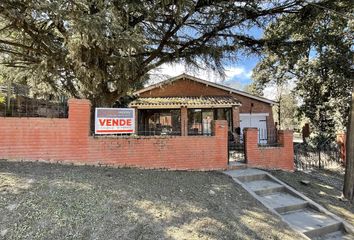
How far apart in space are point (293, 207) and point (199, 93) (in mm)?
14272

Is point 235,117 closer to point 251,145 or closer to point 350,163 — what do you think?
point 251,145

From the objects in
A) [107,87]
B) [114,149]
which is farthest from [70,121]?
[107,87]

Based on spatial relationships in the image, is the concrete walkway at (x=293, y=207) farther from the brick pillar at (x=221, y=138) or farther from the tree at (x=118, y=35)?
the tree at (x=118, y=35)

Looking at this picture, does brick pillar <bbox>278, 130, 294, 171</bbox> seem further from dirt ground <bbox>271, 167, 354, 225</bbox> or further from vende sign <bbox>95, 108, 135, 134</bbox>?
vende sign <bbox>95, 108, 135, 134</bbox>

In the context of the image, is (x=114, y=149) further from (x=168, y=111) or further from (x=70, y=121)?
(x=168, y=111)

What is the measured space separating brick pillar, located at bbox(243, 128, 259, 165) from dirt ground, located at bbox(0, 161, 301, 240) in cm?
282

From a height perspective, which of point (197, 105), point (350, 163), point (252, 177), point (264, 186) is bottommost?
point (264, 186)

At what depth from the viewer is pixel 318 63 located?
64.3 ft

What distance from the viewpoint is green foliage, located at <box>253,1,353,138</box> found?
916 centimetres

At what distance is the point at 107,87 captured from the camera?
9.98 meters

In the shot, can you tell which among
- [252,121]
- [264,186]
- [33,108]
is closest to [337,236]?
[264,186]

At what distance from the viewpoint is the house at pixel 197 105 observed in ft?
60.3

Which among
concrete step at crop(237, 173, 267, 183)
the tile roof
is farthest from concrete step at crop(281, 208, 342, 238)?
the tile roof

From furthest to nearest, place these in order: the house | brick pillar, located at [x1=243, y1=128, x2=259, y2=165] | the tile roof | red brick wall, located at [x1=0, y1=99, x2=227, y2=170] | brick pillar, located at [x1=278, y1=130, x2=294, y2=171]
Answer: the house → the tile roof → brick pillar, located at [x1=278, y1=130, x2=294, y2=171] → brick pillar, located at [x1=243, y1=128, x2=259, y2=165] → red brick wall, located at [x1=0, y1=99, x2=227, y2=170]
